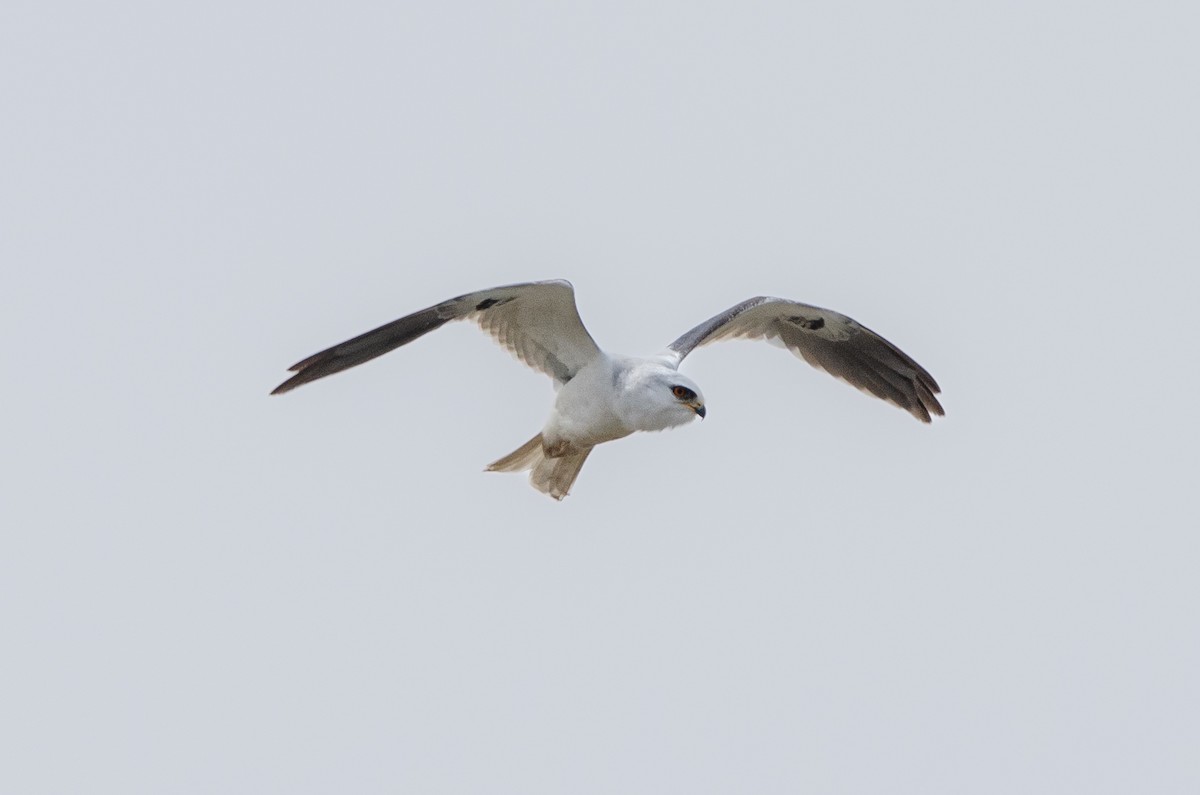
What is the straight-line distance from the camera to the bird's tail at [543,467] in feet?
33.4

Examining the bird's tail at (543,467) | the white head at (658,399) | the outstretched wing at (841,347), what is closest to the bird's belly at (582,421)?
the white head at (658,399)

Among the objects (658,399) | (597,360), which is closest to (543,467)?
(597,360)

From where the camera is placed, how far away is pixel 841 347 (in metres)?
11.1

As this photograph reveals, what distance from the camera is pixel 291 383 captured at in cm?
827

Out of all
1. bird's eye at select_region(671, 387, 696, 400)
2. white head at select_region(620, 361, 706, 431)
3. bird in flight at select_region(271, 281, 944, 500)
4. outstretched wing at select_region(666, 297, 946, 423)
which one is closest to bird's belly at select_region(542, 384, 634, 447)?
bird in flight at select_region(271, 281, 944, 500)

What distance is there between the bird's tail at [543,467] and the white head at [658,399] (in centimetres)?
111

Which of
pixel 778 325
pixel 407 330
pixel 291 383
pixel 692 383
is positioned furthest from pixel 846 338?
pixel 291 383

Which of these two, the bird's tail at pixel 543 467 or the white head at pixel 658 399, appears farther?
the bird's tail at pixel 543 467

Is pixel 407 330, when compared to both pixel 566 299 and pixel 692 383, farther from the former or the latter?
pixel 692 383

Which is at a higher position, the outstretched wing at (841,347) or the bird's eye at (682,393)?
the outstretched wing at (841,347)

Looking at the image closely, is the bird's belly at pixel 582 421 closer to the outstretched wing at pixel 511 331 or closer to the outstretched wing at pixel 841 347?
the outstretched wing at pixel 511 331

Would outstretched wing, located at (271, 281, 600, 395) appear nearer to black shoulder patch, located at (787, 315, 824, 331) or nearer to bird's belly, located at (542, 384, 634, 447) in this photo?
bird's belly, located at (542, 384, 634, 447)

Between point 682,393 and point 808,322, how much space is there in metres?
2.42

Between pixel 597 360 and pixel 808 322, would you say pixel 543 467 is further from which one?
pixel 808 322
